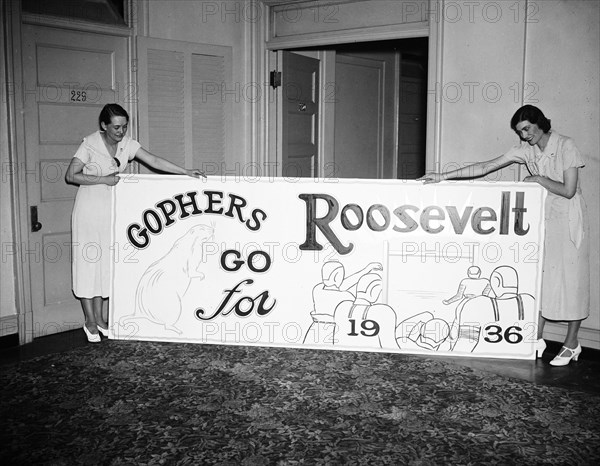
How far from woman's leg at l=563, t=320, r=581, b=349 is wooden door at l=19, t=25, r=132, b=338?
3028 millimetres

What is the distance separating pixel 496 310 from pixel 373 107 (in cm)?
363

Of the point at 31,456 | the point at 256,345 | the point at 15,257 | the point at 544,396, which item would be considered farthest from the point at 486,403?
the point at 15,257

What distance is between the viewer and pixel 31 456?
320cm

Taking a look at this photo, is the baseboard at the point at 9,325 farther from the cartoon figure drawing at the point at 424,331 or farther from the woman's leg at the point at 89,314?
the cartoon figure drawing at the point at 424,331

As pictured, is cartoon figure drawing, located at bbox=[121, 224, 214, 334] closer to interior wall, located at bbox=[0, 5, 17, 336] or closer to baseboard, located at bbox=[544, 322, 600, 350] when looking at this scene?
interior wall, located at bbox=[0, 5, 17, 336]

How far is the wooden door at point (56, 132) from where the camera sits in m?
4.84

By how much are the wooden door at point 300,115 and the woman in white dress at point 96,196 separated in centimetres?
167

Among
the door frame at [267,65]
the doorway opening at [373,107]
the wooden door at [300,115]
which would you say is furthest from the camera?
the doorway opening at [373,107]

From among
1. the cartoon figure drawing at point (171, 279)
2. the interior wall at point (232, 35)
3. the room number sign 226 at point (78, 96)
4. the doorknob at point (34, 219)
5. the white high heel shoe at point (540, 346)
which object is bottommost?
the white high heel shoe at point (540, 346)

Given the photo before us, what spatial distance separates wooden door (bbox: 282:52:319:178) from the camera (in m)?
6.31

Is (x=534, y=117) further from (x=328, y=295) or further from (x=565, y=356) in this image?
(x=328, y=295)

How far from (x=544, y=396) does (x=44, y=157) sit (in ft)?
11.4

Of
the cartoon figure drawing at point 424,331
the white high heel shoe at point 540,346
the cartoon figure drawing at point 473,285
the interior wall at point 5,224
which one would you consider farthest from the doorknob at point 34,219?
the white high heel shoe at point 540,346

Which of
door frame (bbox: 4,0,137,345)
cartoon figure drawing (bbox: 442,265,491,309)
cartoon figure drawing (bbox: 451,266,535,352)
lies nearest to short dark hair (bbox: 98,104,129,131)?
door frame (bbox: 4,0,137,345)
